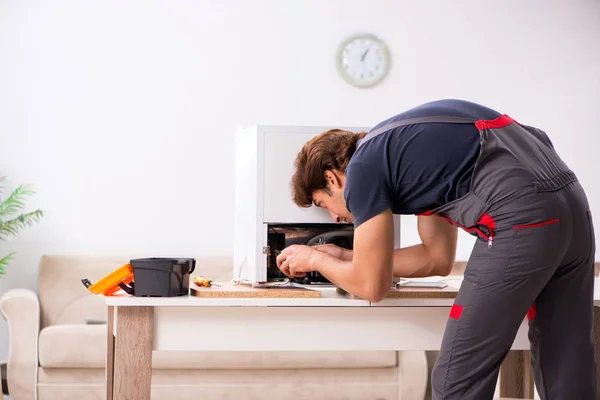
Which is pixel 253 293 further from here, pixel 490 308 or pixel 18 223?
pixel 18 223

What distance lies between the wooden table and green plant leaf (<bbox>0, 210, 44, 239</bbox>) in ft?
7.78

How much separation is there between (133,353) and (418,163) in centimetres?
83

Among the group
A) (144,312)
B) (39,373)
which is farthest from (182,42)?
(144,312)

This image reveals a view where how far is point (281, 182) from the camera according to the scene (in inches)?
77.4

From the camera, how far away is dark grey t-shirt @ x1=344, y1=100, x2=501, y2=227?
151cm

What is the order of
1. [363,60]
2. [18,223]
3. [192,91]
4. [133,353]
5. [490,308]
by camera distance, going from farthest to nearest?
[363,60] < [192,91] < [18,223] < [133,353] < [490,308]

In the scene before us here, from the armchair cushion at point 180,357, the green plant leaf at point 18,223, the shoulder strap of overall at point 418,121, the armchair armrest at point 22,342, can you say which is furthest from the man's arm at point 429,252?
the green plant leaf at point 18,223

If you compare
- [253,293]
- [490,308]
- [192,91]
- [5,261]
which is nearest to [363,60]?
[192,91]

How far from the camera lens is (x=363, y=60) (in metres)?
4.37

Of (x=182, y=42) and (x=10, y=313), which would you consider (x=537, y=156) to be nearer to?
(x=10, y=313)

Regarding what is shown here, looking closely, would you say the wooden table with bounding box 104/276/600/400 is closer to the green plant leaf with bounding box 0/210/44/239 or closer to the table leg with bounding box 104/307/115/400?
the table leg with bounding box 104/307/115/400

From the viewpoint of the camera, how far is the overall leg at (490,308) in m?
1.41

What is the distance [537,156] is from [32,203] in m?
3.37

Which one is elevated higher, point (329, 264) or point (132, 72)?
point (132, 72)
